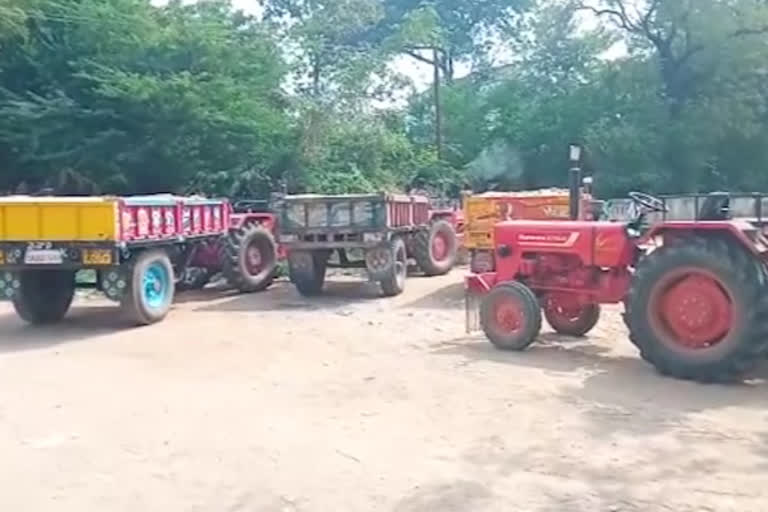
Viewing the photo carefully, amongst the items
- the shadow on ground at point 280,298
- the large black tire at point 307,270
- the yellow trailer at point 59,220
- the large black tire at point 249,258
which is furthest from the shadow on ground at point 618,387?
the large black tire at point 249,258

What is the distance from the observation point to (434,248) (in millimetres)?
15227

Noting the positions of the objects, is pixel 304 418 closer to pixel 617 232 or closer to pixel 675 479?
pixel 675 479

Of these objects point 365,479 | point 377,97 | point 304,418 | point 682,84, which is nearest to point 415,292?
point 304,418

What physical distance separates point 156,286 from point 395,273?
3632 mm

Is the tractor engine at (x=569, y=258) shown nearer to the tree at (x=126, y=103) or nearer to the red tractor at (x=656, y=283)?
the red tractor at (x=656, y=283)

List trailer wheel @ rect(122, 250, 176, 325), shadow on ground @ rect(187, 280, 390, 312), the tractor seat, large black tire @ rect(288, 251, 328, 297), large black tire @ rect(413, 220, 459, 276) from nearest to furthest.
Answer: the tractor seat → trailer wheel @ rect(122, 250, 176, 325) → shadow on ground @ rect(187, 280, 390, 312) → large black tire @ rect(288, 251, 328, 297) → large black tire @ rect(413, 220, 459, 276)

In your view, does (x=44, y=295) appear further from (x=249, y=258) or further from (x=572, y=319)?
(x=572, y=319)

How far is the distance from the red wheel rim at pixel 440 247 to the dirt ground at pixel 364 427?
19.0 ft

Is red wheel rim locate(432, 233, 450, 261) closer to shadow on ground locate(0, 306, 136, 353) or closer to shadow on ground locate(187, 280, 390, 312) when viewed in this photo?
shadow on ground locate(187, 280, 390, 312)

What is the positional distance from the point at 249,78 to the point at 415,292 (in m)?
8.98

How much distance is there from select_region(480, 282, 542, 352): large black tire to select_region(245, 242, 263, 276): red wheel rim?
5720 millimetres

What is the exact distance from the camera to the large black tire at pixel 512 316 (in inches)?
327

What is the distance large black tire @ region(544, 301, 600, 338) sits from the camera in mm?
9000

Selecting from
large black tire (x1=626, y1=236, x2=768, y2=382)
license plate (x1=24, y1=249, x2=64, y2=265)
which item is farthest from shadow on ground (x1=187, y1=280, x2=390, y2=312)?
large black tire (x1=626, y1=236, x2=768, y2=382)
